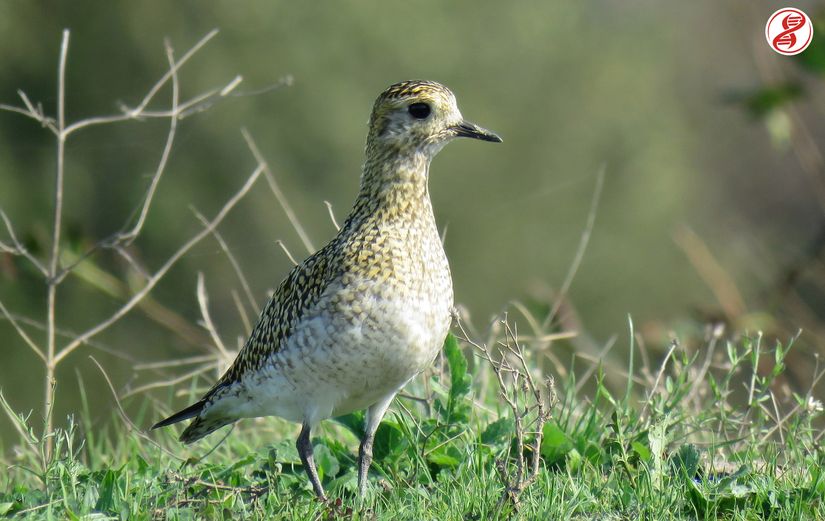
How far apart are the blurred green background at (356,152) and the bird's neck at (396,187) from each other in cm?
1244

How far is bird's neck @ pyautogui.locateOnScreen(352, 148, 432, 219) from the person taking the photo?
191 inches

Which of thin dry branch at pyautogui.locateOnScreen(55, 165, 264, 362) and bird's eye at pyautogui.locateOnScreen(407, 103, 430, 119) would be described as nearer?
bird's eye at pyautogui.locateOnScreen(407, 103, 430, 119)

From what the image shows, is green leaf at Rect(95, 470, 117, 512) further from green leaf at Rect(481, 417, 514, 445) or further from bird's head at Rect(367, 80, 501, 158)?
bird's head at Rect(367, 80, 501, 158)

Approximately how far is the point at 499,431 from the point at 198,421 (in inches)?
54.0

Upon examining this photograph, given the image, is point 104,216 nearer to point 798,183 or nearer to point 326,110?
point 326,110

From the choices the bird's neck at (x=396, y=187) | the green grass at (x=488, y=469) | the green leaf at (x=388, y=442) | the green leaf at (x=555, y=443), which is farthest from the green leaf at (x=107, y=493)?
the green leaf at (x=555, y=443)

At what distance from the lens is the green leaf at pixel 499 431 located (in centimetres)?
483

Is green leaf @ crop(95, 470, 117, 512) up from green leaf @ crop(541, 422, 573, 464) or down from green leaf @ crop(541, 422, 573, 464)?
up

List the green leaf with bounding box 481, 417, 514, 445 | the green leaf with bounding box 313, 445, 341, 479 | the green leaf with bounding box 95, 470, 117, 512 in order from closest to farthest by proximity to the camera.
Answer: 1. the green leaf with bounding box 95, 470, 117, 512
2. the green leaf with bounding box 481, 417, 514, 445
3. the green leaf with bounding box 313, 445, 341, 479

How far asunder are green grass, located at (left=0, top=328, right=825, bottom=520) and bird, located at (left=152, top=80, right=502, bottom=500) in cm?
22

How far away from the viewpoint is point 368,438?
4.79 meters

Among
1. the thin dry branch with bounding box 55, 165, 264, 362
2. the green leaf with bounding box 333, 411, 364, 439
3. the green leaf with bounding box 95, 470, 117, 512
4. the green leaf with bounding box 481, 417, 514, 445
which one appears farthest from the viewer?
the thin dry branch with bounding box 55, 165, 264, 362

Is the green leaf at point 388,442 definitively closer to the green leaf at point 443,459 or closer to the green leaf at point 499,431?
the green leaf at point 443,459

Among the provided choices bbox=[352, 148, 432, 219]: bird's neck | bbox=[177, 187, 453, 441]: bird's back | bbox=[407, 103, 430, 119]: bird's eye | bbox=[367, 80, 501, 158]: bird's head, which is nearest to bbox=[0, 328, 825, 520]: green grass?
bbox=[177, 187, 453, 441]: bird's back
